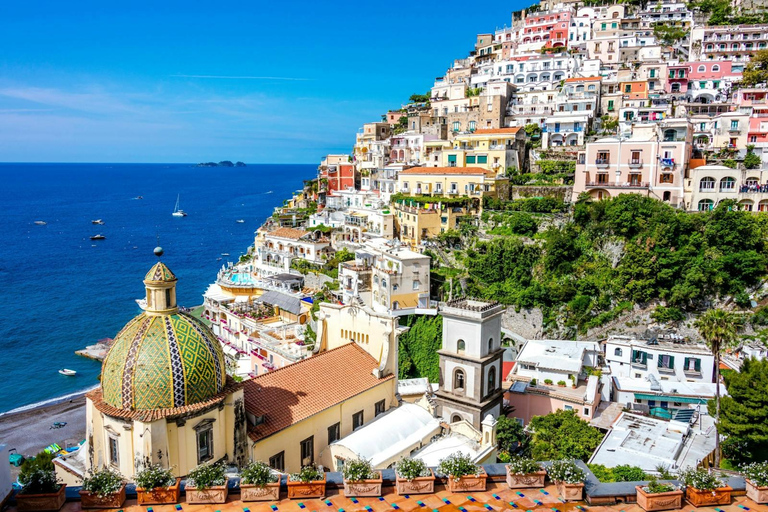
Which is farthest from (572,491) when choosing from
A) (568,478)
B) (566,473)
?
(566,473)

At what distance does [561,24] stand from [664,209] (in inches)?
2048

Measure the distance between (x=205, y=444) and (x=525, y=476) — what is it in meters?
8.60

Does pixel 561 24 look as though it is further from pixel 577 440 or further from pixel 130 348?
pixel 130 348

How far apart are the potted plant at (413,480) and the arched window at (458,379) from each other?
16782 millimetres

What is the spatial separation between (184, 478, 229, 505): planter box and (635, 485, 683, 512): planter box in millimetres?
8287

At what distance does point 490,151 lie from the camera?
5775cm

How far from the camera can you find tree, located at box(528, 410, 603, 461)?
25.2 m

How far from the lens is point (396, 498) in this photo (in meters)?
11.4

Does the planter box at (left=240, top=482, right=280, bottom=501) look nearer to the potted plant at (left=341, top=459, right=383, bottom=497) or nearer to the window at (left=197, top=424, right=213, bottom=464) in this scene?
the potted plant at (left=341, top=459, right=383, bottom=497)

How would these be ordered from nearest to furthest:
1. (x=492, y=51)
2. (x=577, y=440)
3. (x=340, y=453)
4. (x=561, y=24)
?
(x=340, y=453) < (x=577, y=440) < (x=561, y=24) < (x=492, y=51)

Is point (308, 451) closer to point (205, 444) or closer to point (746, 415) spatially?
point (205, 444)

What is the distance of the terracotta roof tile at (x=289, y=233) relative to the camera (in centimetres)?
6078

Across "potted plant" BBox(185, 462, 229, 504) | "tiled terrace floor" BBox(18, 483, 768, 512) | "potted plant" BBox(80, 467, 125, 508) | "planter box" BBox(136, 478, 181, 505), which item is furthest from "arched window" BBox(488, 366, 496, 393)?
"potted plant" BBox(80, 467, 125, 508)

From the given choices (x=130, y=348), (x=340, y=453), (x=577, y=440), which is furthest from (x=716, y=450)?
(x=130, y=348)
